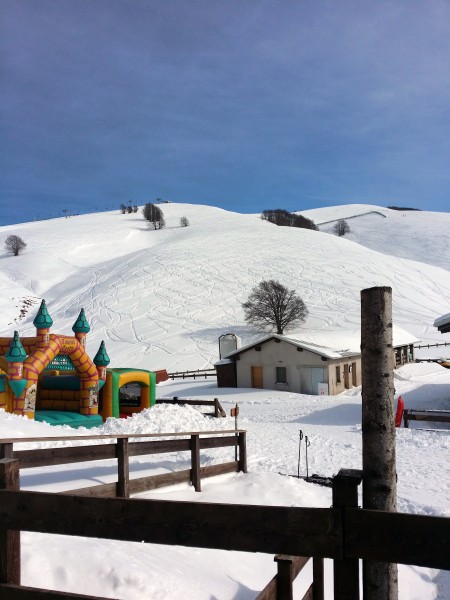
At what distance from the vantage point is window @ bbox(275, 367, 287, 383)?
109 feet

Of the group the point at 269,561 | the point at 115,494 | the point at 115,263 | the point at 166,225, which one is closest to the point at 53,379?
the point at 115,494

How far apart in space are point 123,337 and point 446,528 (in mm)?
53409

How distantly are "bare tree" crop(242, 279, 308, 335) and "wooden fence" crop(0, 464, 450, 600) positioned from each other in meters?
49.5

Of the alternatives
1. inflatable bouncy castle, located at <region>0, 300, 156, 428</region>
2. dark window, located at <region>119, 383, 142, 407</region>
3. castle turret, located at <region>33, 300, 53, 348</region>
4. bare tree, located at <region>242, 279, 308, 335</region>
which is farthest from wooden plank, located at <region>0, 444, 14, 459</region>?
bare tree, located at <region>242, 279, 308, 335</region>

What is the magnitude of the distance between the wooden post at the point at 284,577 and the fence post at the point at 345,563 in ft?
2.06

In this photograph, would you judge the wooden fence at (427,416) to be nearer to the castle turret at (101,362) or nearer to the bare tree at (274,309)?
the castle turret at (101,362)


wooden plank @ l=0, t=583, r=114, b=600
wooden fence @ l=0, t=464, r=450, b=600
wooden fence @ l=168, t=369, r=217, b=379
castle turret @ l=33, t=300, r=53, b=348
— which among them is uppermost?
castle turret @ l=33, t=300, r=53, b=348

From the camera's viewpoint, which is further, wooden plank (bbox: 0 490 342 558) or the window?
the window

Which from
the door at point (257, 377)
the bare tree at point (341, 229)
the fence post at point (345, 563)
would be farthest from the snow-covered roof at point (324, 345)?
the bare tree at point (341, 229)

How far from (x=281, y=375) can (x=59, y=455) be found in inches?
1090

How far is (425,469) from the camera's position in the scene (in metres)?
11.0

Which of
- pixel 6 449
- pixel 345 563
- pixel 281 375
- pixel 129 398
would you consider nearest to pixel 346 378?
pixel 281 375

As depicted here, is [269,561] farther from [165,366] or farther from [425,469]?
[165,366]

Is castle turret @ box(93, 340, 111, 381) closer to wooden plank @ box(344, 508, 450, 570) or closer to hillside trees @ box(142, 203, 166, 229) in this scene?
wooden plank @ box(344, 508, 450, 570)
